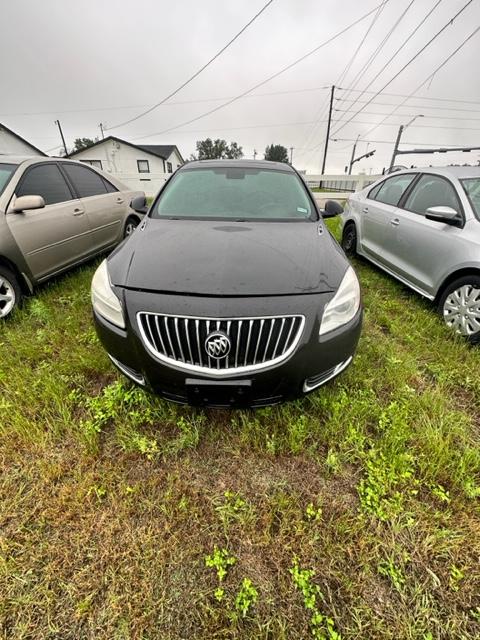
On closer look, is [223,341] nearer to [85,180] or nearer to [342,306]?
[342,306]

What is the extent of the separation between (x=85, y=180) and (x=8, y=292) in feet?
6.71

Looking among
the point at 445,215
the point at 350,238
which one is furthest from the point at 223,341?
the point at 350,238

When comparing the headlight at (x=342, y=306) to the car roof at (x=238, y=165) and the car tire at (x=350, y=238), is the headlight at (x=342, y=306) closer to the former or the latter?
the car roof at (x=238, y=165)

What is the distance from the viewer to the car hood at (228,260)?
4.87 ft

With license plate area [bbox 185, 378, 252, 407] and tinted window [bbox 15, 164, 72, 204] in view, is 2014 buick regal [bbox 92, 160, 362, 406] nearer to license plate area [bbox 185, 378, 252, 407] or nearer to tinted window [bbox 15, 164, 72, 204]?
license plate area [bbox 185, 378, 252, 407]

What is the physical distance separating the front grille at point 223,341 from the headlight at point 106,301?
0.55 feet

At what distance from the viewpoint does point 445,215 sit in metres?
2.70

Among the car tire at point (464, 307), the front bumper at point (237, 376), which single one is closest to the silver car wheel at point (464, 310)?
the car tire at point (464, 307)

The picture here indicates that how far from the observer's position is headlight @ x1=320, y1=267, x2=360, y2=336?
148 centimetres

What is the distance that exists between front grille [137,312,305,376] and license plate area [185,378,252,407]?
0.17ft

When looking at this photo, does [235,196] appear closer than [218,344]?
No

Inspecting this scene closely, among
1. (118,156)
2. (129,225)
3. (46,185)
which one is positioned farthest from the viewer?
(118,156)

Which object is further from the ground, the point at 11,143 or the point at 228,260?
the point at 11,143

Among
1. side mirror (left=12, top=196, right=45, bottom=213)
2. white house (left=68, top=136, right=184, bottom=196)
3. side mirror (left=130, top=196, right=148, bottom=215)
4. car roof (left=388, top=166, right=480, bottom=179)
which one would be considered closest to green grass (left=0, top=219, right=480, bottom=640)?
side mirror (left=12, top=196, right=45, bottom=213)
